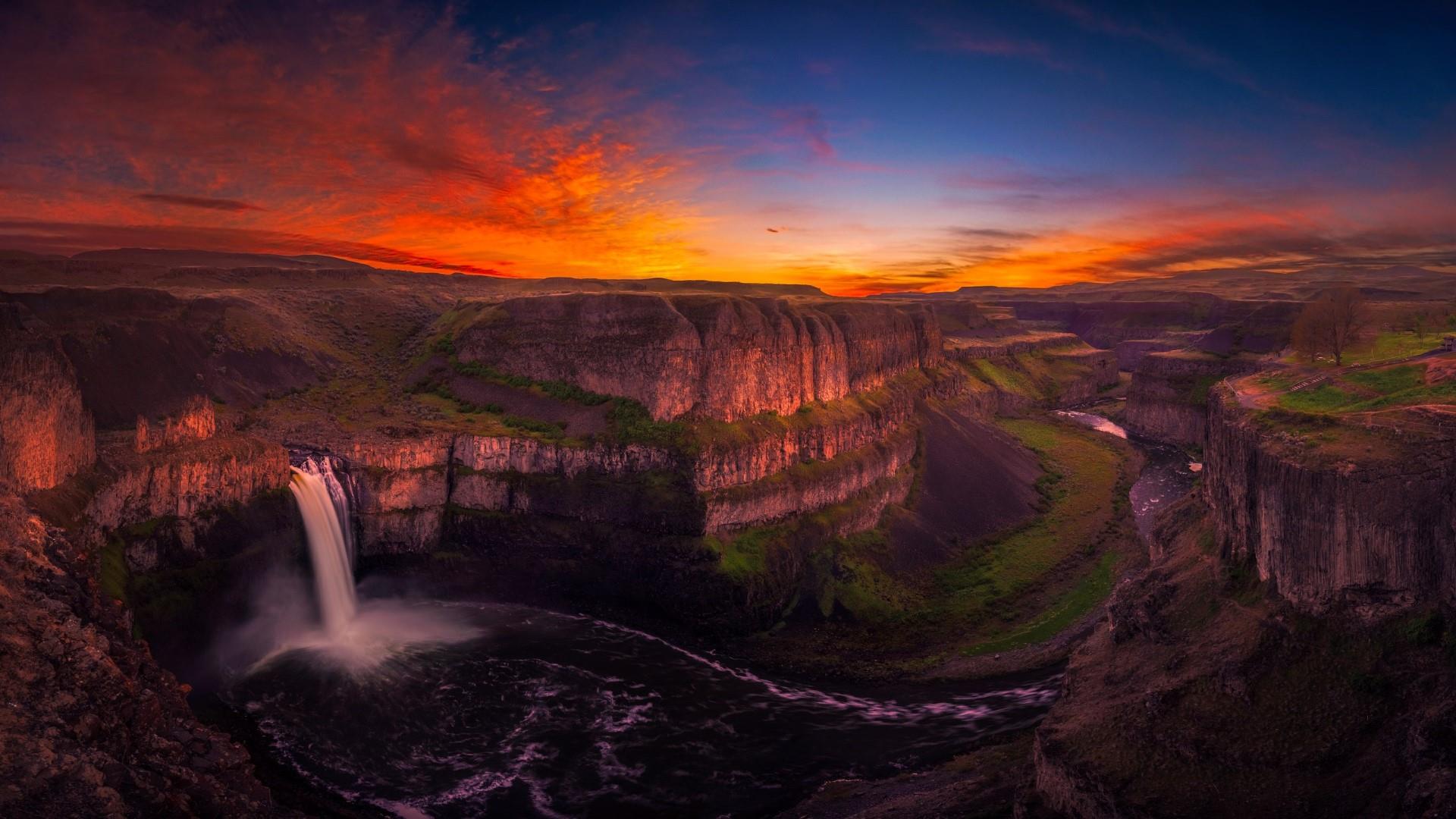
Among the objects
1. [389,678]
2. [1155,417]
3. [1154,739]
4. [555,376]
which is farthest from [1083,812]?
[1155,417]

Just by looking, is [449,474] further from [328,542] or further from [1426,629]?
[1426,629]

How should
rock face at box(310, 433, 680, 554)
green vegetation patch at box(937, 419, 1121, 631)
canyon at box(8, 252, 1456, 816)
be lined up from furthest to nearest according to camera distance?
green vegetation patch at box(937, 419, 1121, 631) < rock face at box(310, 433, 680, 554) < canyon at box(8, 252, 1456, 816)

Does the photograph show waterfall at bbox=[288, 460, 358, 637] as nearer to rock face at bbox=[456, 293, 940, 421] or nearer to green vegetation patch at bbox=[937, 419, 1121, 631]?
rock face at bbox=[456, 293, 940, 421]

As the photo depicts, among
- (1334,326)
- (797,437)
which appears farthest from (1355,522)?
(1334,326)

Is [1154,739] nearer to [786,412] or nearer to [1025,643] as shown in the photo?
[1025,643]

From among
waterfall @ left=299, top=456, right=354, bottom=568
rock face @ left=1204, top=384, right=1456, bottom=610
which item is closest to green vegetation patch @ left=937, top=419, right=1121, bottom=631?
rock face @ left=1204, top=384, right=1456, bottom=610

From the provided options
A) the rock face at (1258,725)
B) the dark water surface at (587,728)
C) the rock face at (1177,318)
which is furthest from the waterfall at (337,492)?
the rock face at (1177,318)
